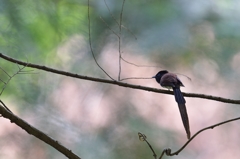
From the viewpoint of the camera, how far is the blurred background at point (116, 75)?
1444 millimetres

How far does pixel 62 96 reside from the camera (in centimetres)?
157

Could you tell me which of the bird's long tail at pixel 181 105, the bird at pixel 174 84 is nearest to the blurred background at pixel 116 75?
the bird at pixel 174 84

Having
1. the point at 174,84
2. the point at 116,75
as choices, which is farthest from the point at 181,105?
the point at 116,75

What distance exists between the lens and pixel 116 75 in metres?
1.63

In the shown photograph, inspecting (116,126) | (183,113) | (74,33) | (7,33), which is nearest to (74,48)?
(74,33)

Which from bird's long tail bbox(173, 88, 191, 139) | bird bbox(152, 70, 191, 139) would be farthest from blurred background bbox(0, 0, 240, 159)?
bird's long tail bbox(173, 88, 191, 139)

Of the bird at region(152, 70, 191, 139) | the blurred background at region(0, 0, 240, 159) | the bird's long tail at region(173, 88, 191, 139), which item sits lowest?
the bird's long tail at region(173, 88, 191, 139)

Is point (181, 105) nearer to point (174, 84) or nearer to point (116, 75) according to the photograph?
point (174, 84)

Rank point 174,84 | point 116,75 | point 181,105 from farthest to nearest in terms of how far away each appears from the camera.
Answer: point 116,75 < point 174,84 < point 181,105

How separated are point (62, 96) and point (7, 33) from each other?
39 cm

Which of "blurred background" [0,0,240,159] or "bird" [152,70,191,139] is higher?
"blurred background" [0,0,240,159]

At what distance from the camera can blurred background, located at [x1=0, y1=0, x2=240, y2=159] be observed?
144 centimetres

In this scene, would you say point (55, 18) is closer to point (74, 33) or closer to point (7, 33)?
point (74, 33)

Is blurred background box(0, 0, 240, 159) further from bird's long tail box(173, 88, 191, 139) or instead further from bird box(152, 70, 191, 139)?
bird's long tail box(173, 88, 191, 139)
